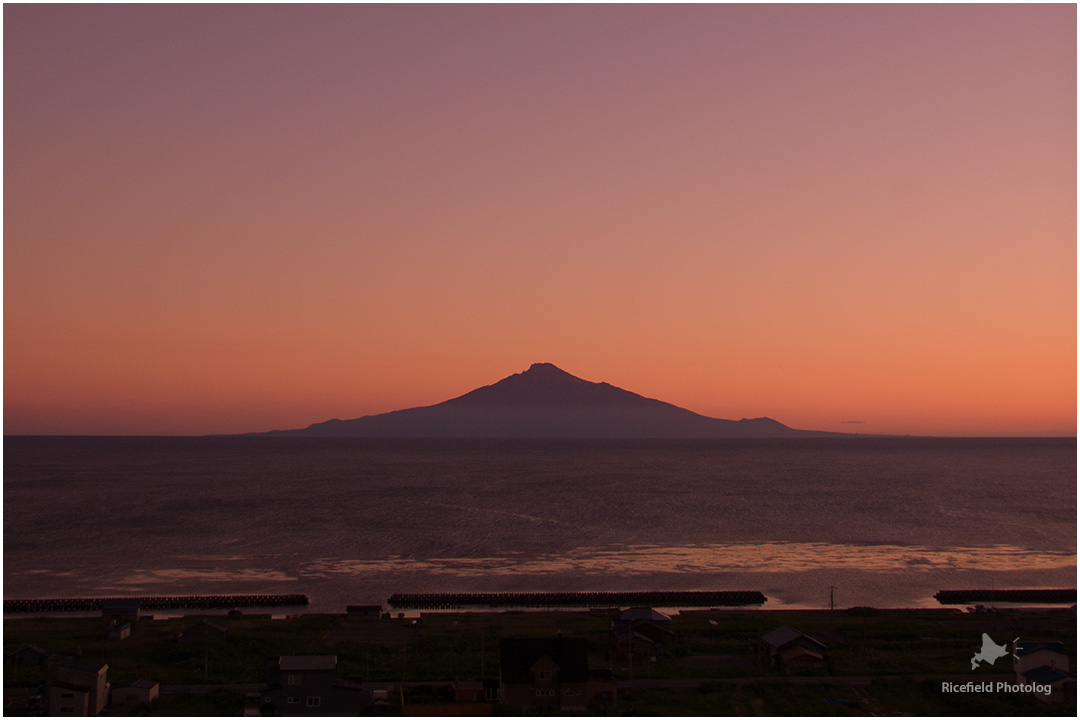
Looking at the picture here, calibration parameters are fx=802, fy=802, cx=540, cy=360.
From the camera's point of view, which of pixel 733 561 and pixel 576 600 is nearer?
pixel 576 600

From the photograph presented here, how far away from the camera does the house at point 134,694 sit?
24.0 meters

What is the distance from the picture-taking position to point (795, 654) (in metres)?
27.3

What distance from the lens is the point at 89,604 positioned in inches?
1638

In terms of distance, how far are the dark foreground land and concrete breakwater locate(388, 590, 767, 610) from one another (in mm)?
3831

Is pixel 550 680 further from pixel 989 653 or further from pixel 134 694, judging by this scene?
pixel 989 653

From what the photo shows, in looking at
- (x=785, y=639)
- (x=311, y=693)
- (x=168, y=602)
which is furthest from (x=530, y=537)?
(x=311, y=693)

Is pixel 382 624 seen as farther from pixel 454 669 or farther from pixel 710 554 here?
pixel 710 554

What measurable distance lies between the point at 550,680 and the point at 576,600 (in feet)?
62.8

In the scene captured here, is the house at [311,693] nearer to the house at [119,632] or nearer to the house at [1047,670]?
the house at [119,632]

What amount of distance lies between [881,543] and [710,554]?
1496 cm

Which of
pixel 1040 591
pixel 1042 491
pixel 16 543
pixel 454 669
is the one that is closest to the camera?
pixel 454 669

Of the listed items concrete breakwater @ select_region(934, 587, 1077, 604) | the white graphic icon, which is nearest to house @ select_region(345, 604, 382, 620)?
the white graphic icon

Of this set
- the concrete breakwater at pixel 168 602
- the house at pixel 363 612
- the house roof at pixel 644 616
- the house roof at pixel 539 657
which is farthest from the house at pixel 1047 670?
the concrete breakwater at pixel 168 602

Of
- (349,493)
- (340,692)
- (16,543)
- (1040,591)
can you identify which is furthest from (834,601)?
(349,493)
